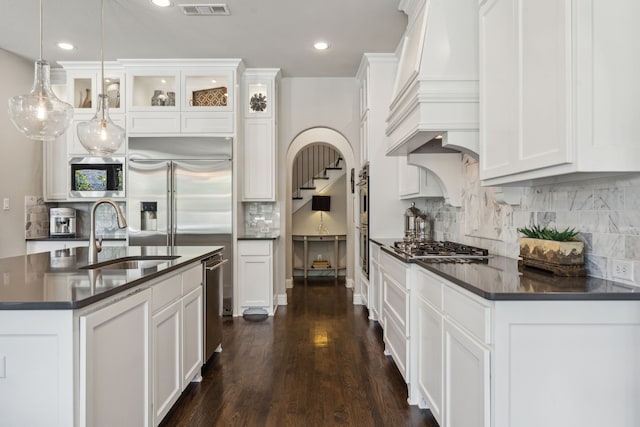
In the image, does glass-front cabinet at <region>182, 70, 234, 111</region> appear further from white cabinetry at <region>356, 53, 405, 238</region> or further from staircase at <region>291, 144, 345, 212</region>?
staircase at <region>291, 144, 345, 212</region>

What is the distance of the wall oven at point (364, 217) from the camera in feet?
15.6

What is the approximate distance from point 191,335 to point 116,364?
108 centimetres

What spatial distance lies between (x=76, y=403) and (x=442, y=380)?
1558 mm

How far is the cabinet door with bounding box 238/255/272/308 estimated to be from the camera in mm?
4906

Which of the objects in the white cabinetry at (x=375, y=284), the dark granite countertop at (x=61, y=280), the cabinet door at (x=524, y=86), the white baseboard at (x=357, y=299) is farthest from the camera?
the white baseboard at (x=357, y=299)

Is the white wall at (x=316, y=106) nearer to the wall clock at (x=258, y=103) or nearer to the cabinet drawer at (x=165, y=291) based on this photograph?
the wall clock at (x=258, y=103)

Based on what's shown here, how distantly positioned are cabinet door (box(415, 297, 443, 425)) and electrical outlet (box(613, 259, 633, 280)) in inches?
30.0

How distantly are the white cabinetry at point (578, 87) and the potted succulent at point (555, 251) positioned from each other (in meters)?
0.39

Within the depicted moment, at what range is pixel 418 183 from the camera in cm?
390

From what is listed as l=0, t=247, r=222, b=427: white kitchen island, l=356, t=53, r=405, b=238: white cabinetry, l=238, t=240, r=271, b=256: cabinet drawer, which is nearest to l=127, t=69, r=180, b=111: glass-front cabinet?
l=238, t=240, r=271, b=256: cabinet drawer

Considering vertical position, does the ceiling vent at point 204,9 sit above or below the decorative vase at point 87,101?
above

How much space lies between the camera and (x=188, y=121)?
4824 mm

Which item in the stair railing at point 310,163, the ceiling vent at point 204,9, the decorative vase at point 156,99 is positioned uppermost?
the ceiling vent at point 204,9

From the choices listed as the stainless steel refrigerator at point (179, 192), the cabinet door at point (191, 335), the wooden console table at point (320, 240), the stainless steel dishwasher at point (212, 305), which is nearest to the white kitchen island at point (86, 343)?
the cabinet door at point (191, 335)
